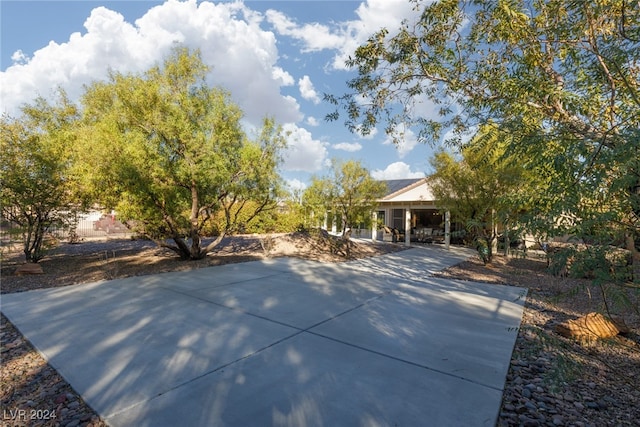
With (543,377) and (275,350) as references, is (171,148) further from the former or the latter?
(543,377)

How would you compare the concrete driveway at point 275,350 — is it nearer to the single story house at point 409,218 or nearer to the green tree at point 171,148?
the green tree at point 171,148

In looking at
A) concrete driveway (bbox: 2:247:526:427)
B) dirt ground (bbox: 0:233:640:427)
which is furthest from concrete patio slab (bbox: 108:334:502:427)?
dirt ground (bbox: 0:233:640:427)

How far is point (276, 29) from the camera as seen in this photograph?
9.05 meters

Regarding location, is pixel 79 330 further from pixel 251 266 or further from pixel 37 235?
pixel 37 235

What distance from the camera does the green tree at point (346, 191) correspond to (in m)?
14.2

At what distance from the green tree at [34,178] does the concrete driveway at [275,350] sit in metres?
3.35

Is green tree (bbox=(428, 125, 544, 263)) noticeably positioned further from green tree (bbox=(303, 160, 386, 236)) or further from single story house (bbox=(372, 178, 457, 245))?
single story house (bbox=(372, 178, 457, 245))

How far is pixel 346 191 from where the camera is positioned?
14477mm

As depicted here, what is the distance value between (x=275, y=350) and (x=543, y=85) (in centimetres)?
484

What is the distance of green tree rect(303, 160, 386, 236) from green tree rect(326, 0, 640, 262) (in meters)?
7.31

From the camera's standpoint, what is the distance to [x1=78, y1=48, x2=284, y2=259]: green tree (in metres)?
7.55

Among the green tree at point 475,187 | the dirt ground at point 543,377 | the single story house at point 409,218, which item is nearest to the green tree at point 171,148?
the dirt ground at point 543,377

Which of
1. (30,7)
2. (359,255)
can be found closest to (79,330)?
(30,7)

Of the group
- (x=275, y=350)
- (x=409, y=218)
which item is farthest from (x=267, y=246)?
(x=275, y=350)
